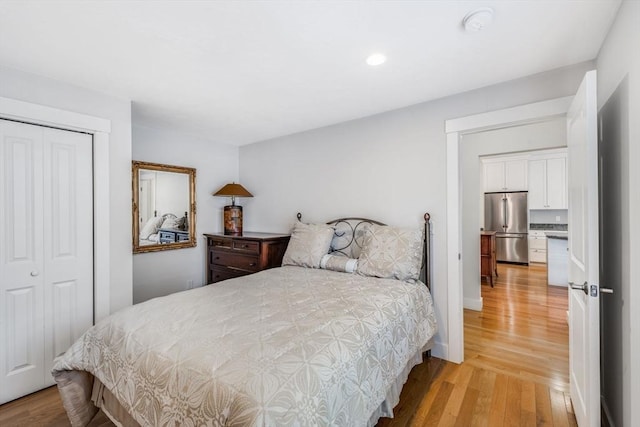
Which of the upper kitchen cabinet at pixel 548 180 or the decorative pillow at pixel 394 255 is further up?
the upper kitchen cabinet at pixel 548 180

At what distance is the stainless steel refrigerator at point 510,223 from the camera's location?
21.9 feet

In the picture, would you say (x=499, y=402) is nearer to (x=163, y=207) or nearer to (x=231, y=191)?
(x=231, y=191)

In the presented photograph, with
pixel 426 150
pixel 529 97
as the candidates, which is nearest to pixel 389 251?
pixel 426 150

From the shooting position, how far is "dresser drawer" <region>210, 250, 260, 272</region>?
11.2 ft

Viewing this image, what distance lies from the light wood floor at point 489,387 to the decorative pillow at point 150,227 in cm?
160

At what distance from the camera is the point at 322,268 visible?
2.86m

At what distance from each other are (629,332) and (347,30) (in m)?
2.08

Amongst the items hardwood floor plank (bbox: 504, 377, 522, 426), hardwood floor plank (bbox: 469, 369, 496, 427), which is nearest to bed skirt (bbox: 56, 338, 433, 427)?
hardwood floor plank (bbox: 469, 369, 496, 427)

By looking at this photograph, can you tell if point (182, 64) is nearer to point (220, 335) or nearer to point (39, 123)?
point (39, 123)

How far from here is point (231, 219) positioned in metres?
4.08

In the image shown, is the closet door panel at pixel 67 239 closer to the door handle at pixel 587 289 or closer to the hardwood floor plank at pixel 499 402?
the hardwood floor plank at pixel 499 402

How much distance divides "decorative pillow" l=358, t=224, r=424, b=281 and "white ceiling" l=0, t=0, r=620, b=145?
1.23 m

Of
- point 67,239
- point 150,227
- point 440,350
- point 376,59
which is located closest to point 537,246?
point 440,350

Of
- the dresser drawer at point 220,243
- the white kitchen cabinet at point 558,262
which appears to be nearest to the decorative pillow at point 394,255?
the dresser drawer at point 220,243
